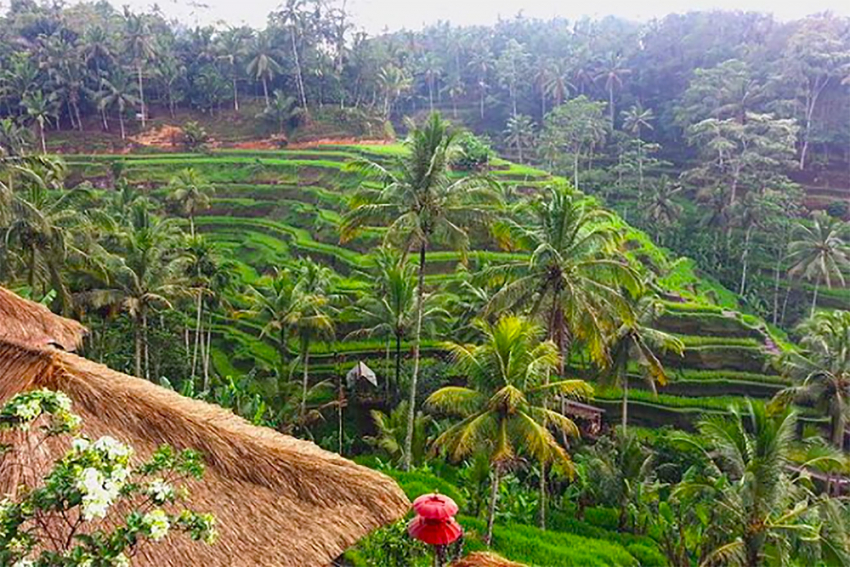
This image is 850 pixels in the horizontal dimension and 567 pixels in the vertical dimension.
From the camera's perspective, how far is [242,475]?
6047 millimetres

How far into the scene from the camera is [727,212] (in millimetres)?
41781

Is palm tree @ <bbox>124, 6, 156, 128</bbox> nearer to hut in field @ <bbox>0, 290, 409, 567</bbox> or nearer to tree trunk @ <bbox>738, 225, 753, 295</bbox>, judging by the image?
tree trunk @ <bbox>738, 225, 753, 295</bbox>

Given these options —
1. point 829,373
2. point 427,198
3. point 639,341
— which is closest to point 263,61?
point 427,198

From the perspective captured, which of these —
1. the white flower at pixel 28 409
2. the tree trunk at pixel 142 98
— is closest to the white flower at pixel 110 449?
the white flower at pixel 28 409

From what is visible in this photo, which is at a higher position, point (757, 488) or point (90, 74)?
point (90, 74)

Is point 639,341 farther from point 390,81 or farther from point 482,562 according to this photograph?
point 390,81

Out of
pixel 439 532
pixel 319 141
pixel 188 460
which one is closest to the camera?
pixel 188 460

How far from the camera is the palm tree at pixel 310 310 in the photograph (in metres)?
22.2

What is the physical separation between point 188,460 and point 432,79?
2583 inches

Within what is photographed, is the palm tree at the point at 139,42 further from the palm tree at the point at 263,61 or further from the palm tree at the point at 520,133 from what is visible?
the palm tree at the point at 520,133

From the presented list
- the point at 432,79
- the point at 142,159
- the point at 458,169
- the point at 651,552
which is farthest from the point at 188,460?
the point at 432,79

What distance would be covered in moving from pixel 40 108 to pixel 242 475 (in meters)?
49.6

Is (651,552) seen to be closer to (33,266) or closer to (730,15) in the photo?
(33,266)

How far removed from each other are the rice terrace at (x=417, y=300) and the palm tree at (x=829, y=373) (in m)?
0.11
